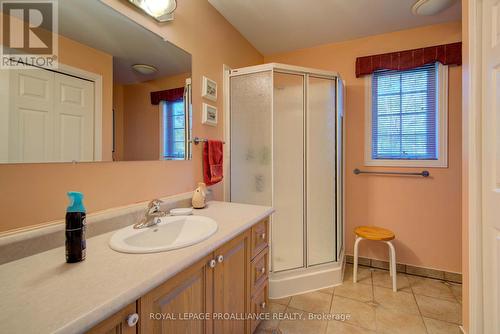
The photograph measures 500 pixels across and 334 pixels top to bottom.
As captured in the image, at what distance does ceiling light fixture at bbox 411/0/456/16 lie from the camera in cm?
178

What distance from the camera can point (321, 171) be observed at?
7.23ft

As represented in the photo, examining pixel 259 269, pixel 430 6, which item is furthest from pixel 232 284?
→ pixel 430 6

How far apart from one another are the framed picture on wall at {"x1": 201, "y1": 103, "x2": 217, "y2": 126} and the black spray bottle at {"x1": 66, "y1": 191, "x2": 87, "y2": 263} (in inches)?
44.5

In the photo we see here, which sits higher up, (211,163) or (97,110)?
(97,110)

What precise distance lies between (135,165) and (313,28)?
6.82 feet

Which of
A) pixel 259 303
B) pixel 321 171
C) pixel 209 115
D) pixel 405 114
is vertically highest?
pixel 405 114

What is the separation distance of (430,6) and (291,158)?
5.33 feet

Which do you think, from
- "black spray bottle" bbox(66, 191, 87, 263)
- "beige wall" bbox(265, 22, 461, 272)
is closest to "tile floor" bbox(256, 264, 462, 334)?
"beige wall" bbox(265, 22, 461, 272)

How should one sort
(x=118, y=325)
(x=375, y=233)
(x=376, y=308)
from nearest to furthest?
(x=118, y=325), (x=376, y=308), (x=375, y=233)

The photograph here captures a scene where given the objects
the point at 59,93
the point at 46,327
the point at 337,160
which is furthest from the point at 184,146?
the point at 337,160

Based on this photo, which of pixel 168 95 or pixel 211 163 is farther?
pixel 211 163

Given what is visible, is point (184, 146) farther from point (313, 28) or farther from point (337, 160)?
point (313, 28)

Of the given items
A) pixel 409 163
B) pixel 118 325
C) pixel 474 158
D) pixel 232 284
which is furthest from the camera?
pixel 409 163

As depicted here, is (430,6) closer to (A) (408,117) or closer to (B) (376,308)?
(A) (408,117)
